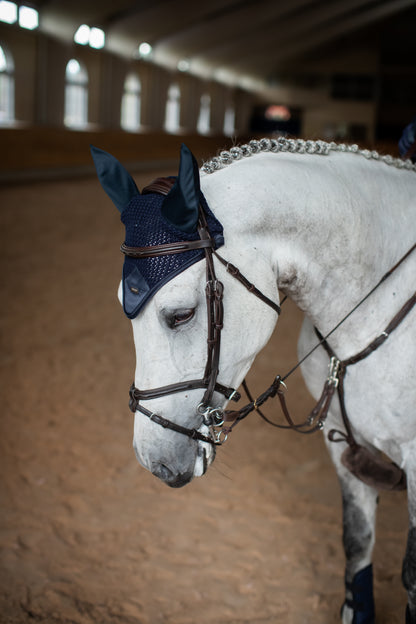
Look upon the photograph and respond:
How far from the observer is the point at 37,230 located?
29.7 ft

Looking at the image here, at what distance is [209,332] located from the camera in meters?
1.40

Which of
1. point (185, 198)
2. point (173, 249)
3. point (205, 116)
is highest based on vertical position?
point (205, 116)

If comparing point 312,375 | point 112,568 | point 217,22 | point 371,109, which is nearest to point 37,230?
point 112,568

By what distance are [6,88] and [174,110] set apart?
11212 mm

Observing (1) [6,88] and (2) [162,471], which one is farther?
(1) [6,88]

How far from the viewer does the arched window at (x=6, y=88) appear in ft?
47.5

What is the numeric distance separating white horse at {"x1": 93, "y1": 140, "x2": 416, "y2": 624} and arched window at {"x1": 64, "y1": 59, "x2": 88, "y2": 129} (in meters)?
17.2

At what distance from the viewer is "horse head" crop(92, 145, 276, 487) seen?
4.48ft

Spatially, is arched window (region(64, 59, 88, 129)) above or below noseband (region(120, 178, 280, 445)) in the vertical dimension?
above

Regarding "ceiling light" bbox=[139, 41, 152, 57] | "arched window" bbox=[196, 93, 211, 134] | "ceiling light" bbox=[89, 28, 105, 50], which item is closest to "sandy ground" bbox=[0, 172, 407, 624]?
"ceiling light" bbox=[89, 28, 105, 50]

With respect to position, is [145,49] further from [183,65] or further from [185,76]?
[185,76]

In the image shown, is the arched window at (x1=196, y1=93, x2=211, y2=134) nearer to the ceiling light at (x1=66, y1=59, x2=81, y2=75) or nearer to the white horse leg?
the ceiling light at (x1=66, y1=59, x2=81, y2=75)

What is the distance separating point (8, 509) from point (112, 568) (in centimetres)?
88

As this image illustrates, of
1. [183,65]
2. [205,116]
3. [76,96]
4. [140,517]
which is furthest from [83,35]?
[140,517]
